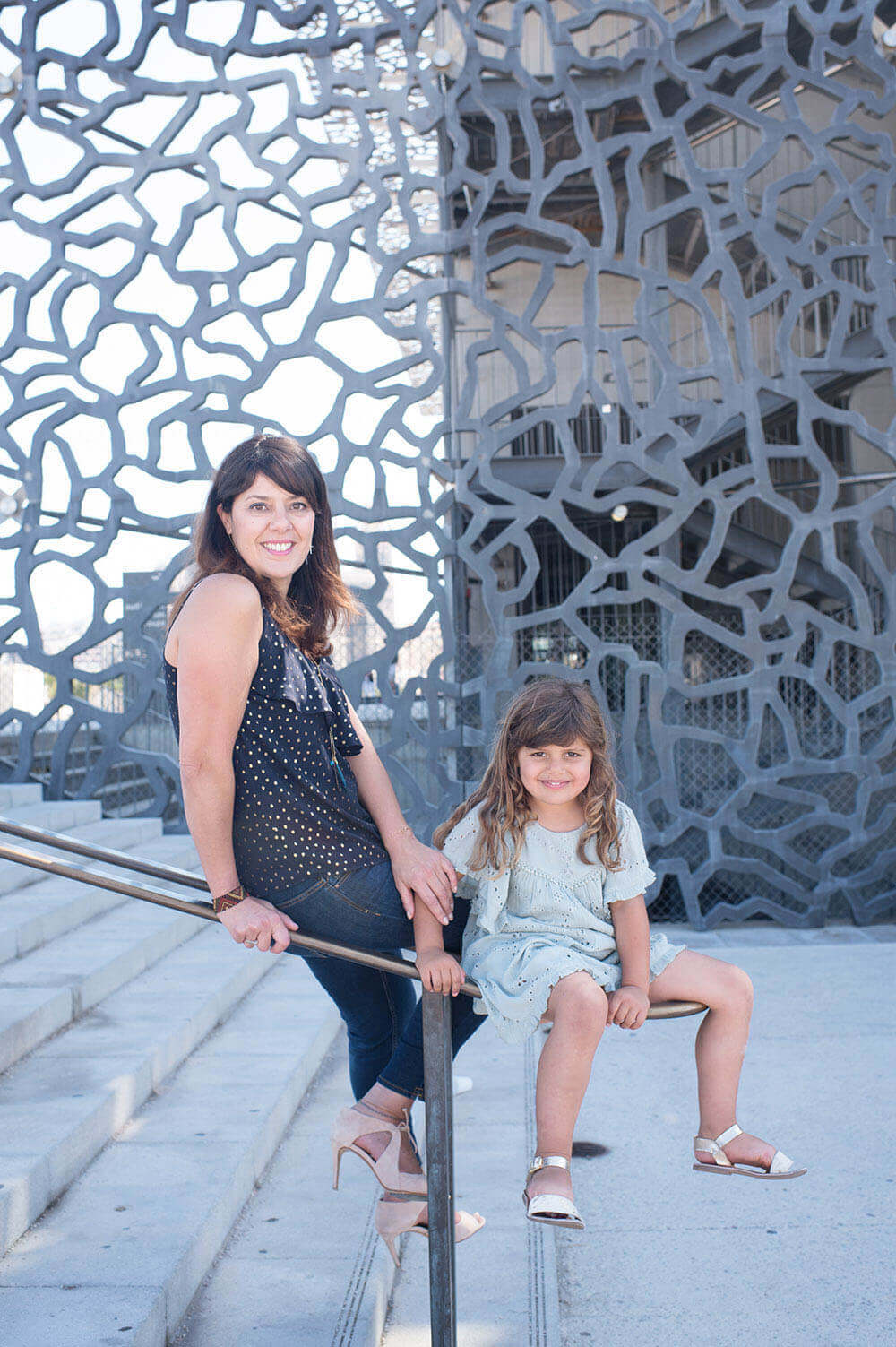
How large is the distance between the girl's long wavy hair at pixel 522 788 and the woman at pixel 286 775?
18 centimetres

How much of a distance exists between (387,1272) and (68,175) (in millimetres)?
7398

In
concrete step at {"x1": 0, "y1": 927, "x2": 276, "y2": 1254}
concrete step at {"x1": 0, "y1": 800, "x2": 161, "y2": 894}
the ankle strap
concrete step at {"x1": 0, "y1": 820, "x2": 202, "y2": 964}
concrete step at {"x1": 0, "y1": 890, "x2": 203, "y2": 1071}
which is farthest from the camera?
concrete step at {"x1": 0, "y1": 800, "x2": 161, "y2": 894}

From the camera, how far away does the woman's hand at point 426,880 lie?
6.56 ft

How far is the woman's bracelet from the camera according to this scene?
6.16 feet

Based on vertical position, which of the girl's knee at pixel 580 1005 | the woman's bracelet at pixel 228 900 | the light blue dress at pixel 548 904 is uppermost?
the woman's bracelet at pixel 228 900

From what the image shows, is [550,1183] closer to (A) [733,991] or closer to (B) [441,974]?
(B) [441,974]

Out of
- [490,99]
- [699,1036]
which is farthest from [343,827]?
[490,99]

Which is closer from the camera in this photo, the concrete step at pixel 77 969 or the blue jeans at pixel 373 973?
the blue jeans at pixel 373 973

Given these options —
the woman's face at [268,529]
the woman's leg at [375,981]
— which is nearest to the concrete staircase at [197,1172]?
the woman's leg at [375,981]

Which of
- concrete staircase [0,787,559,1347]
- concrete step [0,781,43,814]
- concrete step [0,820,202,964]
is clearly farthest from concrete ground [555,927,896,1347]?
concrete step [0,781,43,814]

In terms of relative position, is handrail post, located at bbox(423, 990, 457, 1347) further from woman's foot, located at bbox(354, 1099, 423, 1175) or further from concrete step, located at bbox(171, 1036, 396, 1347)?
concrete step, located at bbox(171, 1036, 396, 1347)

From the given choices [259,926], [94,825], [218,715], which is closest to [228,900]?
[259,926]

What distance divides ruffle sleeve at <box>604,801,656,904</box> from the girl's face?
0.13 meters

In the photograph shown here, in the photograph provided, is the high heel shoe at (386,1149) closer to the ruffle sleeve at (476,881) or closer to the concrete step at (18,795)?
the ruffle sleeve at (476,881)
